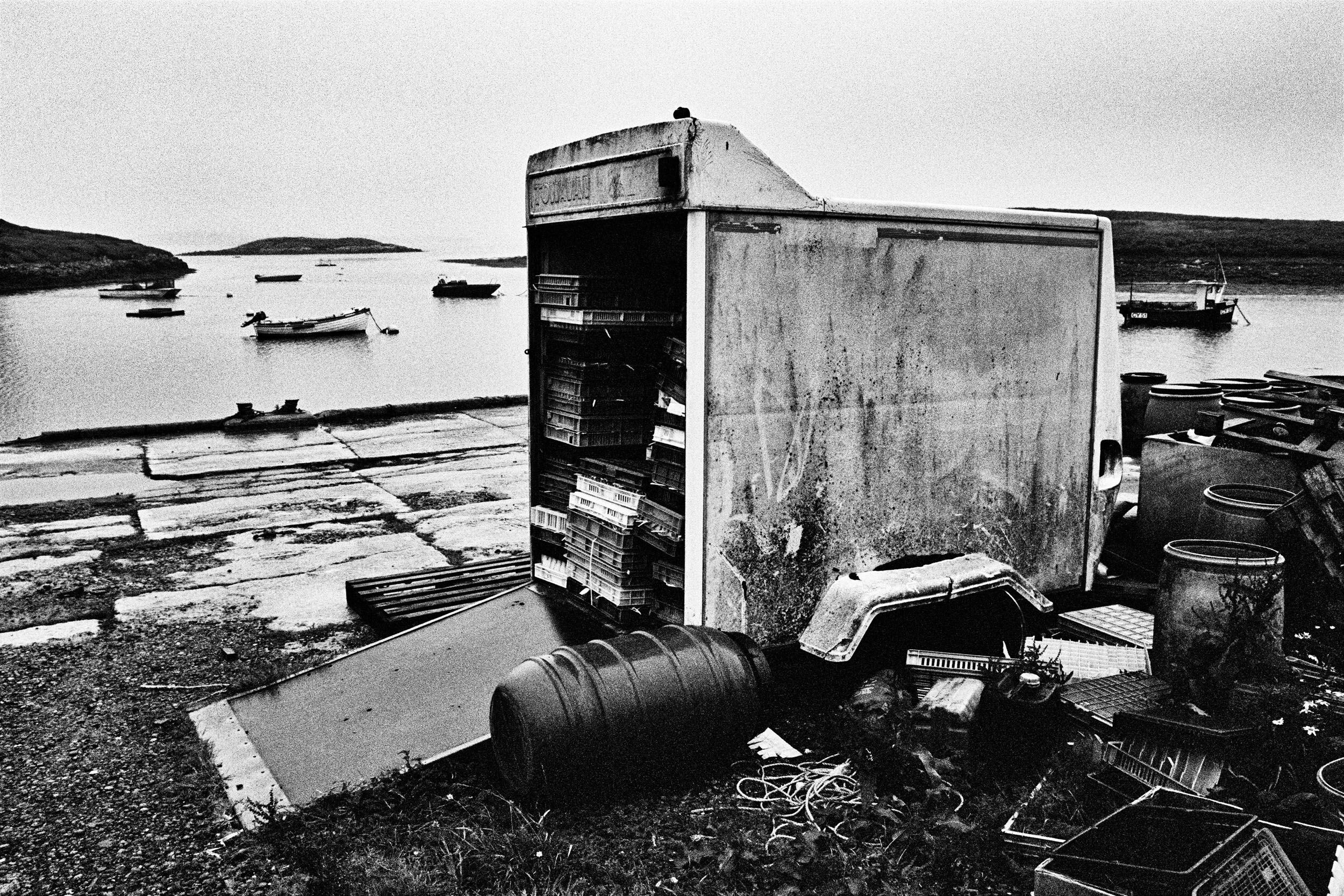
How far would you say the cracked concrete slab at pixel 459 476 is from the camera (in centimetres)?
1131

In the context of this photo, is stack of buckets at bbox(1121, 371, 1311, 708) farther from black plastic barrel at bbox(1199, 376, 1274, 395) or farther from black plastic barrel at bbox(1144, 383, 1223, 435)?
black plastic barrel at bbox(1199, 376, 1274, 395)

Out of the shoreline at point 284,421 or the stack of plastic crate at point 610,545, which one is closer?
the stack of plastic crate at point 610,545

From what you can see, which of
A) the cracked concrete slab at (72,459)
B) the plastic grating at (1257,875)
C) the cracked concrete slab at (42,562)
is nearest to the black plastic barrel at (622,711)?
the plastic grating at (1257,875)

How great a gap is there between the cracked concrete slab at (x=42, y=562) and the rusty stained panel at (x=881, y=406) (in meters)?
6.35

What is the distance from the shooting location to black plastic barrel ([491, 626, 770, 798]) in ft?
12.7

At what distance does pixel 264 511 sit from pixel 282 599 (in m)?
3.26

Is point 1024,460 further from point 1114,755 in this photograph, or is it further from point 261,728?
point 261,728

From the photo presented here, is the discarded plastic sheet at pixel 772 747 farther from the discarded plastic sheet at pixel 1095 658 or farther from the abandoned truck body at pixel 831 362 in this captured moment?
the discarded plastic sheet at pixel 1095 658

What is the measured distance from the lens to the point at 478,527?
A: 9531 millimetres

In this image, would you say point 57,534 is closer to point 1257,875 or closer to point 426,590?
point 426,590

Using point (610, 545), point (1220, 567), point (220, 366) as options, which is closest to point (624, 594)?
point (610, 545)

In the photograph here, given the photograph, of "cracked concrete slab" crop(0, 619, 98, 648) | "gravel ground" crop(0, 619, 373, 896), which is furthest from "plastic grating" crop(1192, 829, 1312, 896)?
"cracked concrete slab" crop(0, 619, 98, 648)

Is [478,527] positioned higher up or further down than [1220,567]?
further down

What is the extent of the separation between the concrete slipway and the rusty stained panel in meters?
3.58
